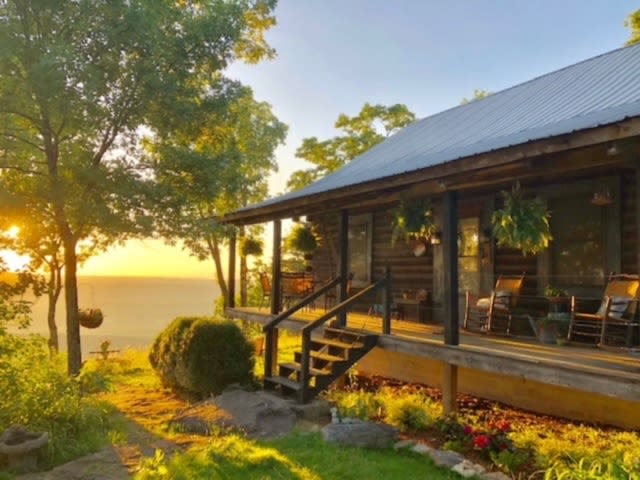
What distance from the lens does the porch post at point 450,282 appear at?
6.74 m

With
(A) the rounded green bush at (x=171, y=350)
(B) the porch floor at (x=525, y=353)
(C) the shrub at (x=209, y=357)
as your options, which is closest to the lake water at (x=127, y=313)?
(A) the rounded green bush at (x=171, y=350)

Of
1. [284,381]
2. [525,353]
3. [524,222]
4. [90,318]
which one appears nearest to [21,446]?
[284,381]

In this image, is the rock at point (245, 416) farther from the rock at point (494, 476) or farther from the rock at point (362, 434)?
the rock at point (494, 476)

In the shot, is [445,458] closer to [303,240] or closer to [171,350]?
[171,350]

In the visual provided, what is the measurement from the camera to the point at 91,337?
5781 cm

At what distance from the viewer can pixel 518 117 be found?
8508mm

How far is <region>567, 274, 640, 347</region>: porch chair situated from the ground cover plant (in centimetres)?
115

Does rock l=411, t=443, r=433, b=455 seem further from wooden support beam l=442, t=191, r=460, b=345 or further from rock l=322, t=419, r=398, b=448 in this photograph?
wooden support beam l=442, t=191, r=460, b=345

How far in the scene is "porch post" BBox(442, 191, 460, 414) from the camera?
22.1 ft

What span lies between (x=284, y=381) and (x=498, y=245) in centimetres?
418

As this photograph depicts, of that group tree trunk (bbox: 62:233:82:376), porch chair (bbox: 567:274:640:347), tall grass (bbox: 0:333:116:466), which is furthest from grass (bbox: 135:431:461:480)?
tree trunk (bbox: 62:233:82:376)

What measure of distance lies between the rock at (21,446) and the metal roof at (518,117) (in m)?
4.98

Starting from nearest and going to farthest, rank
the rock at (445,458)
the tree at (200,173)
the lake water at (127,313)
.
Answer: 1. the rock at (445,458)
2. the tree at (200,173)
3. the lake water at (127,313)

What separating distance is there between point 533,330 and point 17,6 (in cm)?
1041
